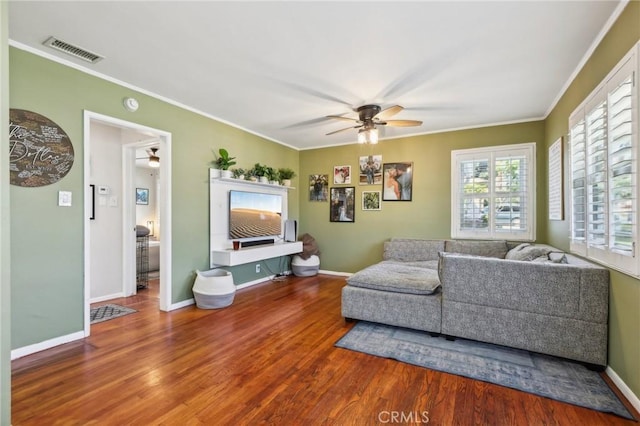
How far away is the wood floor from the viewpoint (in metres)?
1.73

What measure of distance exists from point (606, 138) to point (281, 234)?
14.6 feet

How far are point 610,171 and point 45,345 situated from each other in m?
4.61

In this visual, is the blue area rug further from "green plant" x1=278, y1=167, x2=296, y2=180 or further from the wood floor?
"green plant" x1=278, y1=167, x2=296, y2=180

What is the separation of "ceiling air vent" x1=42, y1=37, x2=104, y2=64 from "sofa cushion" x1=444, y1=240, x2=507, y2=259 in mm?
4779

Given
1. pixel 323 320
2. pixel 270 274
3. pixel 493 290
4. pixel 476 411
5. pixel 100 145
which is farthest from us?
pixel 270 274

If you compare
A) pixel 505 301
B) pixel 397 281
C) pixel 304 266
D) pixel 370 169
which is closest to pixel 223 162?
pixel 304 266

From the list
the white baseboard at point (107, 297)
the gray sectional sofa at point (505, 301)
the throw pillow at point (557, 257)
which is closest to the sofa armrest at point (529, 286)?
the gray sectional sofa at point (505, 301)

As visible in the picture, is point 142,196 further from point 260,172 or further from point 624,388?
point 624,388

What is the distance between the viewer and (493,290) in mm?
2539

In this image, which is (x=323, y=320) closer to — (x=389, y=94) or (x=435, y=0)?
(x=389, y=94)

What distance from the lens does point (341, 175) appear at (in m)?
5.66

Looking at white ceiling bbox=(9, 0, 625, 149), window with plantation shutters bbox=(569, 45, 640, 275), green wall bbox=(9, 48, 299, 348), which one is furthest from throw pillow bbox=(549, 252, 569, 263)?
green wall bbox=(9, 48, 299, 348)

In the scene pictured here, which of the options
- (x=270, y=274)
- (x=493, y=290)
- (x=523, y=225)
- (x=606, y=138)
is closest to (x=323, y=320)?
(x=493, y=290)

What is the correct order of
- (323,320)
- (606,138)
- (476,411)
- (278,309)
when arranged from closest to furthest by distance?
(476,411) < (606,138) < (323,320) < (278,309)
